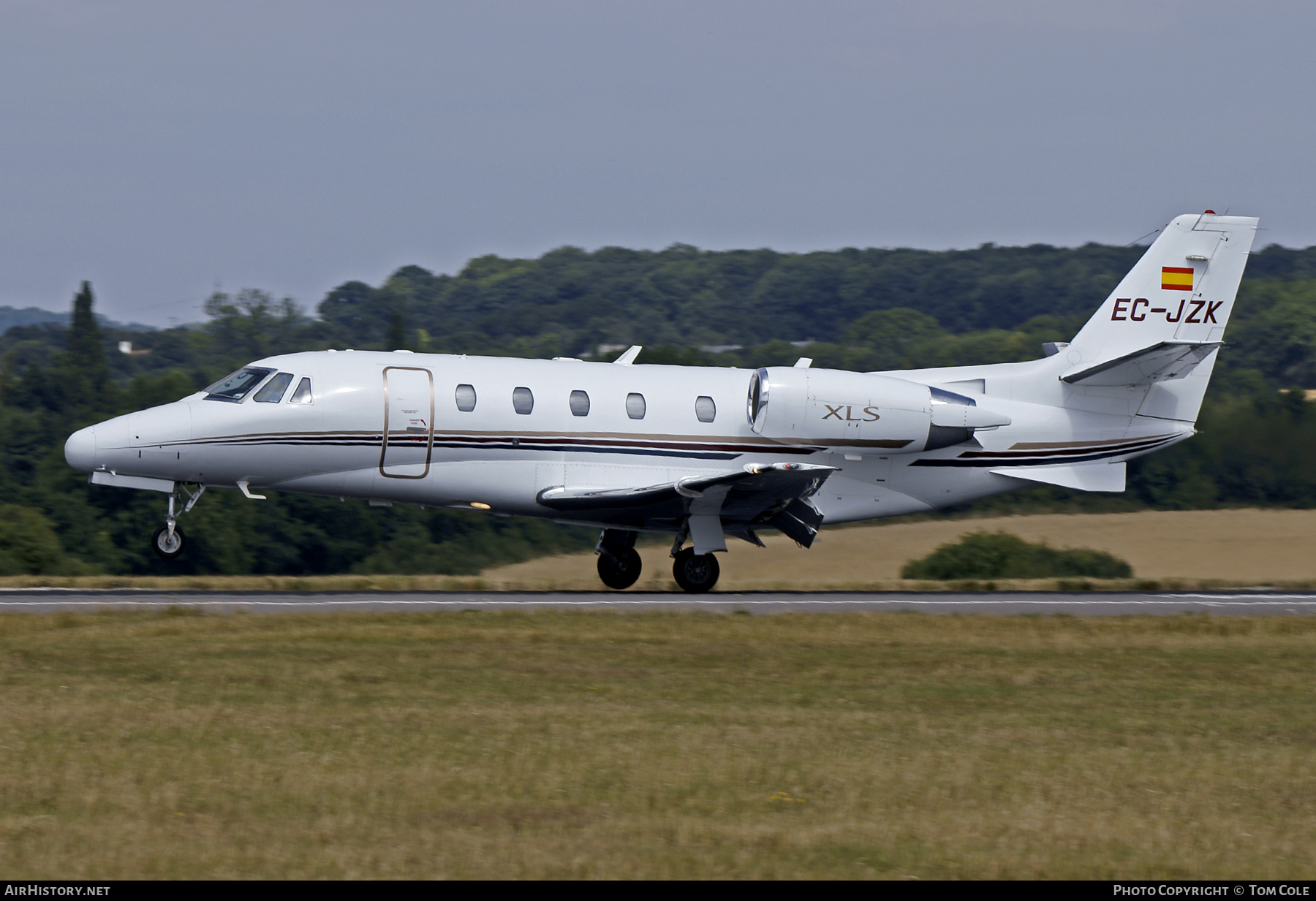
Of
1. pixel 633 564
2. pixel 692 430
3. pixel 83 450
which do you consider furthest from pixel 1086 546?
pixel 83 450

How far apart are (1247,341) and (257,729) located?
231 ft

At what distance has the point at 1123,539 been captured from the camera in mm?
34281

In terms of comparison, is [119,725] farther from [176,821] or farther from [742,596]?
[742,596]

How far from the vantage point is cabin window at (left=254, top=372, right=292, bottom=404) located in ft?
66.7

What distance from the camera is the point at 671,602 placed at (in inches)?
794

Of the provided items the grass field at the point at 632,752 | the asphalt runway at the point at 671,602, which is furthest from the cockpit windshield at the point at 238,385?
the grass field at the point at 632,752

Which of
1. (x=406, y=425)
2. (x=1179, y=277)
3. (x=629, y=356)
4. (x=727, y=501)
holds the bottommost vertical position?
(x=727, y=501)

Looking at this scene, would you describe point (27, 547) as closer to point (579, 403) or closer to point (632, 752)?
point (579, 403)

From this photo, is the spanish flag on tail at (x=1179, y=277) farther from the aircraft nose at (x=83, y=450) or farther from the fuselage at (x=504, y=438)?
the aircraft nose at (x=83, y=450)

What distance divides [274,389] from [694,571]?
6524 mm

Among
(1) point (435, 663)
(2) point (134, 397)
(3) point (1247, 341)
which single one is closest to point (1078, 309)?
(3) point (1247, 341)

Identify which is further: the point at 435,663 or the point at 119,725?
the point at 435,663

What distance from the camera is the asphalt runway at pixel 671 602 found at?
18609 mm

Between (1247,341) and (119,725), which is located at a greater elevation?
(1247,341)
